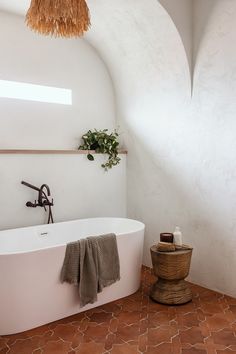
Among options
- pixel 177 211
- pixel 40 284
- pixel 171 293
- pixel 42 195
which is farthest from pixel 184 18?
pixel 40 284

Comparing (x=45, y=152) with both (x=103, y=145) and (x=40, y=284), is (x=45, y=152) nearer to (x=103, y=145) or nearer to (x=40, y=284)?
(x=103, y=145)

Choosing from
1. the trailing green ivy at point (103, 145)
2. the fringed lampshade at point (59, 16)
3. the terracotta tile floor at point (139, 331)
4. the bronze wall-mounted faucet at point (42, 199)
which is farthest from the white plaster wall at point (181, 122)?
→ the bronze wall-mounted faucet at point (42, 199)

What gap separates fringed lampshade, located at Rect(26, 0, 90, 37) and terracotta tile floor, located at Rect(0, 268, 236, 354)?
2.19m

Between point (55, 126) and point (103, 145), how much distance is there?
613mm

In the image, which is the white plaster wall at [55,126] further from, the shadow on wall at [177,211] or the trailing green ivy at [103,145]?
the shadow on wall at [177,211]

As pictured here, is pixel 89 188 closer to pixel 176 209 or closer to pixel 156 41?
pixel 176 209

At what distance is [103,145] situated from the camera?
3.94 metres

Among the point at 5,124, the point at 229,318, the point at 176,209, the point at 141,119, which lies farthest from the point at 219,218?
the point at 5,124

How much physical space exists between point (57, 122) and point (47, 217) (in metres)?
1.13

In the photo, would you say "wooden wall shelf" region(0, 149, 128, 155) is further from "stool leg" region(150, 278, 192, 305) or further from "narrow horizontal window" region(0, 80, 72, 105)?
"stool leg" region(150, 278, 192, 305)

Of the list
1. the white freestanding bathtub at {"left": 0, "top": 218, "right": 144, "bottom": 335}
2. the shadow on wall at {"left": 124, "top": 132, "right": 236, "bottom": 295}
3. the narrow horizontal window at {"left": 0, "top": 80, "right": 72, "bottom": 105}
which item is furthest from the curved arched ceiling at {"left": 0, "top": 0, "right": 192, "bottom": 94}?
the white freestanding bathtub at {"left": 0, "top": 218, "right": 144, "bottom": 335}

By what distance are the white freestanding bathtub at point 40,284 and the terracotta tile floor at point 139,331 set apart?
8cm

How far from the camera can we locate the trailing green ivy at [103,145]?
3947 millimetres

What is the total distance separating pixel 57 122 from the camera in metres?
3.86
